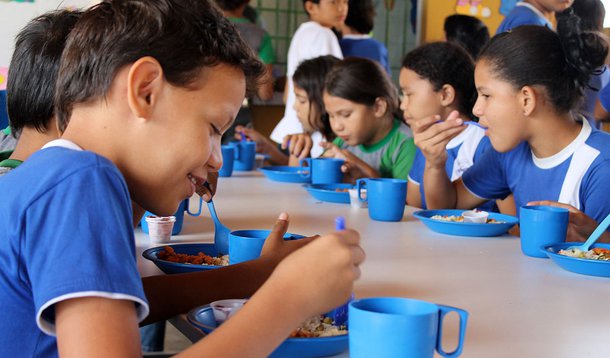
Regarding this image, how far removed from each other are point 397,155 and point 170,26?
197 cm

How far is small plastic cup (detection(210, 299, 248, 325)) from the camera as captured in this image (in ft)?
2.79

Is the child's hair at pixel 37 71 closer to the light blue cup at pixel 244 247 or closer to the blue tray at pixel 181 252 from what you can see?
the blue tray at pixel 181 252

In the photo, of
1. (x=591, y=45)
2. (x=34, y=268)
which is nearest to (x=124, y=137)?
(x=34, y=268)

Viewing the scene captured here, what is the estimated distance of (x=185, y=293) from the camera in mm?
967

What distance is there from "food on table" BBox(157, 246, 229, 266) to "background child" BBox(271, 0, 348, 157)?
2550 millimetres

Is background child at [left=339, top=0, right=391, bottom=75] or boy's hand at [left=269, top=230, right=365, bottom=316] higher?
background child at [left=339, top=0, right=391, bottom=75]

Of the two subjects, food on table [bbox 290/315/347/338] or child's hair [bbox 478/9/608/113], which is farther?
child's hair [bbox 478/9/608/113]

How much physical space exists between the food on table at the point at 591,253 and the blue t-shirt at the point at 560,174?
41 cm

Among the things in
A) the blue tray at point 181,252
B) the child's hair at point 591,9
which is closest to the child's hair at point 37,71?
the blue tray at point 181,252

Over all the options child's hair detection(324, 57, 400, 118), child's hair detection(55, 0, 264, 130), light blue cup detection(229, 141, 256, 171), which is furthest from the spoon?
light blue cup detection(229, 141, 256, 171)

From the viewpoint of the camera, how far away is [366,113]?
2.81 m

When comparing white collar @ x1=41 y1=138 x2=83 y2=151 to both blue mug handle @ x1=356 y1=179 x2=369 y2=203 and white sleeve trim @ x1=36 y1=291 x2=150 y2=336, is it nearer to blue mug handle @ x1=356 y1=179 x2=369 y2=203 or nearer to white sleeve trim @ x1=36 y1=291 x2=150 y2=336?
white sleeve trim @ x1=36 y1=291 x2=150 y2=336

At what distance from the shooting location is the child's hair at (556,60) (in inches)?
70.2

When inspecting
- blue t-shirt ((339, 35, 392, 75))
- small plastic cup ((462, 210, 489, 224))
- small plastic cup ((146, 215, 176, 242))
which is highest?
blue t-shirt ((339, 35, 392, 75))
